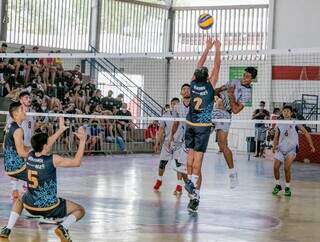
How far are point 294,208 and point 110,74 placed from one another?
22433 millimetres

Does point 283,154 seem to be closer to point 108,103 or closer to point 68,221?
point 68,221

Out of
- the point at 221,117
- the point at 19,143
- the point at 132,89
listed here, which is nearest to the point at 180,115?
the point at 221,117

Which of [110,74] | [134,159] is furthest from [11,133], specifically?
[110,74]

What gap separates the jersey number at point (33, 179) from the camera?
8672 mm

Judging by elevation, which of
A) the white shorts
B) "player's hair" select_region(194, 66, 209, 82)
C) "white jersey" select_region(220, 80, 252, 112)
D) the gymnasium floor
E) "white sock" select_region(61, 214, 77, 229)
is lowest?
the gymnasium floor

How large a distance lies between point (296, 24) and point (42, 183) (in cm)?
2876

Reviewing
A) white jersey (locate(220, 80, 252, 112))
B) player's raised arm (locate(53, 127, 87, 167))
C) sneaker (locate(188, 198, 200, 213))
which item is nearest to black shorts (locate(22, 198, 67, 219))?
player's raised arm (locate(53, 127, 87, 167))

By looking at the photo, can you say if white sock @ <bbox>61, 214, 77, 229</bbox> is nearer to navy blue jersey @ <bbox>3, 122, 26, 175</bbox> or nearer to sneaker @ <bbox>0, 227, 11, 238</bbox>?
sneaker @ <bbox>0, 227, 11, 238</bbox>

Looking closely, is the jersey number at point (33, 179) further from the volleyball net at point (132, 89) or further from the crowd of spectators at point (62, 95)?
the crowd of spectators at point (62, 95)

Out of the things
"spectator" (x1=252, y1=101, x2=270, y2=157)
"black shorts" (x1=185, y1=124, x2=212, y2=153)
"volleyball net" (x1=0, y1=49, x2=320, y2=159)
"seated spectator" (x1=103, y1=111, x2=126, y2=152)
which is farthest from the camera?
"spectator" (x1=252, y1=101, x2=270, y2=157)

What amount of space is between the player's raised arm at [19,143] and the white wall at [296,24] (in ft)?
87.8

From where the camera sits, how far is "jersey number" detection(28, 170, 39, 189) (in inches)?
341

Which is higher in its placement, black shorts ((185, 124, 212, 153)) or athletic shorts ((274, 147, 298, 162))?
black shorts ((185, 124, 212, 153))

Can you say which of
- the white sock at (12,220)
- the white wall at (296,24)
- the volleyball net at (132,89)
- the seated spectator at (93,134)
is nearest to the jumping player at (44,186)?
the white sock at (12,220)
